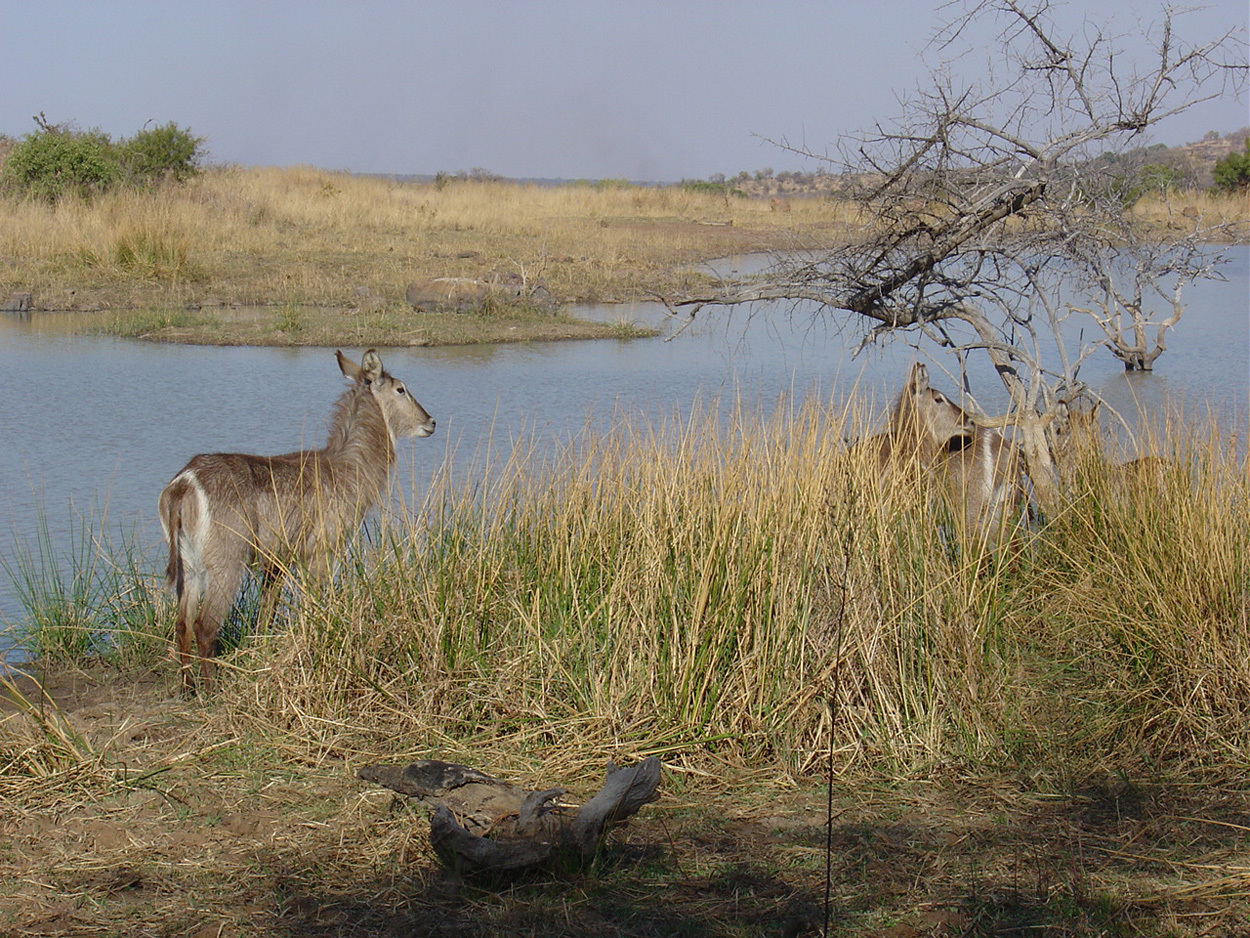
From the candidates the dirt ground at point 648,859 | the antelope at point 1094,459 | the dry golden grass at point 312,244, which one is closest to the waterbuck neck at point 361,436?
the dirt ground at point 648,859

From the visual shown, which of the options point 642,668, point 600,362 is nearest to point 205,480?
point 642,668

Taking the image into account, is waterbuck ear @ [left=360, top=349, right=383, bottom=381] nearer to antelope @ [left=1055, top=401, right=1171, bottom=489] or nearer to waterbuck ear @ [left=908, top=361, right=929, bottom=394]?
waterbuck ear @ [left=908, top=361, right=929, bottom=394]

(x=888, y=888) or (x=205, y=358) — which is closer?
(x=888, y=888)

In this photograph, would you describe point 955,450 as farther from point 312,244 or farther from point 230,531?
point 312,244

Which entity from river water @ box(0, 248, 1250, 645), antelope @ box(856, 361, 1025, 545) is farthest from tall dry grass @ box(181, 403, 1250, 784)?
river water @ box(0, 248, 1250, 645)

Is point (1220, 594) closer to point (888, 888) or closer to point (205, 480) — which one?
point (888, 888)

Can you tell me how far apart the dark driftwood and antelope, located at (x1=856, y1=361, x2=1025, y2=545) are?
2.13 metres

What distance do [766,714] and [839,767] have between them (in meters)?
0.27

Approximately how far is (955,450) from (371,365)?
297 cm

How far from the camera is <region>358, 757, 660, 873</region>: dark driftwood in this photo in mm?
2869

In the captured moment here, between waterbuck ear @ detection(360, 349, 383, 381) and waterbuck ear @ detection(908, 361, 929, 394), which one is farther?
waterbuck ear @ detection(360, 349, 383, 381)

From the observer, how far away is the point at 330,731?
3824mm

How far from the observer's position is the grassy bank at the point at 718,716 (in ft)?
9.38

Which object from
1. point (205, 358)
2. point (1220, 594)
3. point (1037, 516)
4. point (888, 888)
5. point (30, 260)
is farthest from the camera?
point (30, 260)
